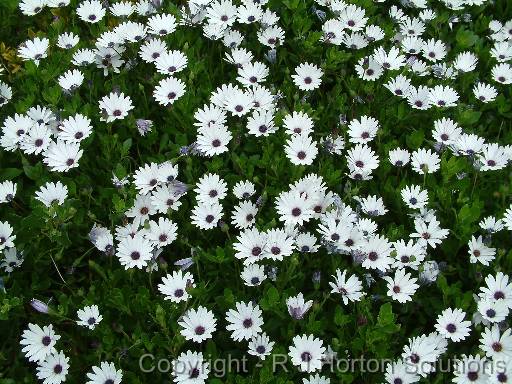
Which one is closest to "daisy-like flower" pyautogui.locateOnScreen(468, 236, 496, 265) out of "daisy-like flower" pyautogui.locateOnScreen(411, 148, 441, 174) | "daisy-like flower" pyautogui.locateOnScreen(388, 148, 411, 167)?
"daisy-like flower" pyautogui.locateOnScreen(411, 148, 441, 174)

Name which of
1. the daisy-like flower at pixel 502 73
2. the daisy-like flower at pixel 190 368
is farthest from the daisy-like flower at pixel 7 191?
the daisy-like flower at pixel 502 73

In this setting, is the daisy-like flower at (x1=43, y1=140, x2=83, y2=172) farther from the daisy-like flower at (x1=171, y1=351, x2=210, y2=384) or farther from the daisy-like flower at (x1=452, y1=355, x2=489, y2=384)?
the daisy-like flower at (x1=452, y1=355, x2=489, y2=384)

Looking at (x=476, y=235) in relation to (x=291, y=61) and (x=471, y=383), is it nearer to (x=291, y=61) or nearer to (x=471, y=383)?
(x=471, y=383)

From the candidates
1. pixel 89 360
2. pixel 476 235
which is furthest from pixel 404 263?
pixel 89 360

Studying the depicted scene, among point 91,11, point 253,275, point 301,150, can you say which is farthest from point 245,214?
point 91,11

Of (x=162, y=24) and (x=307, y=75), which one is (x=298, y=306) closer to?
(x=307, y=75)

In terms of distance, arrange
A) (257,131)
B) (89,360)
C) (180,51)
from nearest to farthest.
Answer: (89,360) → (257,131) → (180,51)
